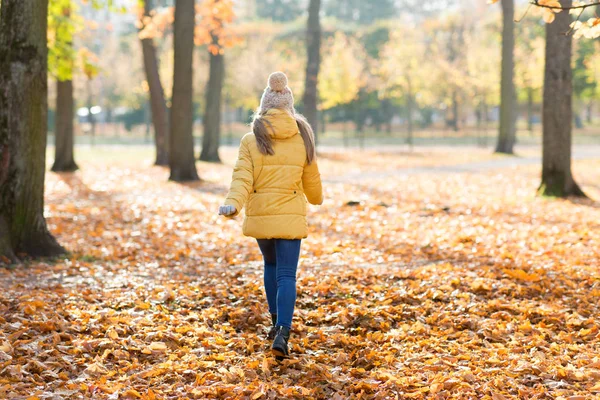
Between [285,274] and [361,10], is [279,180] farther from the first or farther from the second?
[361,10]

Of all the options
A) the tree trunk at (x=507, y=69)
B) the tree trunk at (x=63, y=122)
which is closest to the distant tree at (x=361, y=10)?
the tree trunk at (x=507, y=69)

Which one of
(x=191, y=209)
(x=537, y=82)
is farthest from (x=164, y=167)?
(x=537, y=82)

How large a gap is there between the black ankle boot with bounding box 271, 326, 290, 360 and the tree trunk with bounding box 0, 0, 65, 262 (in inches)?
159

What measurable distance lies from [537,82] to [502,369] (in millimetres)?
41861

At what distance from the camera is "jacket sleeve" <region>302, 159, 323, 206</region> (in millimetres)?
5203

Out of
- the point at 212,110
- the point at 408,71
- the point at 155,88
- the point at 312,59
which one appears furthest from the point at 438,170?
the point at 408,71

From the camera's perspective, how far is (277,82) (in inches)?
200

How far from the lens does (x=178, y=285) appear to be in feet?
24.3

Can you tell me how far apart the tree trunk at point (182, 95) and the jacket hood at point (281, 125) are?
13.1 metres

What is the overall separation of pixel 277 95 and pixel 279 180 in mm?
596

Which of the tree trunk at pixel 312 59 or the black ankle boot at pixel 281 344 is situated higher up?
the tree trunk at pixel 312 59

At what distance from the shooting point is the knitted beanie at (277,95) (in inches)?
200

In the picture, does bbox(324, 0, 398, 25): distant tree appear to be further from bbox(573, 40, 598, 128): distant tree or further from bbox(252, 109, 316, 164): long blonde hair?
bbox(252, 109, 316, 164): long blonde hair

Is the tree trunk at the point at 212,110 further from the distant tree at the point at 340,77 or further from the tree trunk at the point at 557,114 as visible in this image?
the distant tree at the point at 340,77
